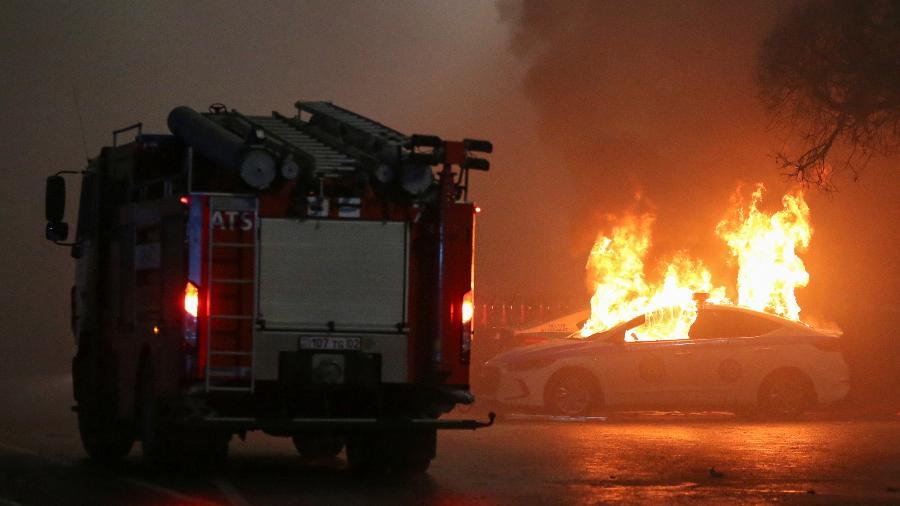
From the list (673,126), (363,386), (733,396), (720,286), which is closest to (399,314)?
(363,386)

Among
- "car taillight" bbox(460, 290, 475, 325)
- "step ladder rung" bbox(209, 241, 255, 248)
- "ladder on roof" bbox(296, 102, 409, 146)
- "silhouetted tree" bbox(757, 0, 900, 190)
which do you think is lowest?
"car taillight" bbox(460, 290, 475, 325)

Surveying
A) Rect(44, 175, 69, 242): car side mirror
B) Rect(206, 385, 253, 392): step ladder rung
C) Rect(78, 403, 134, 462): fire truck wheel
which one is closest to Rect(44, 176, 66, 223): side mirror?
Rect(44, 175, 69, 242): car side mirror

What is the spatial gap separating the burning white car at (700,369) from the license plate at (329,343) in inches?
308

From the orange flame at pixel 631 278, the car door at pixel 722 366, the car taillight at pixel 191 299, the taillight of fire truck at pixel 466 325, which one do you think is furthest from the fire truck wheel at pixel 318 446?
the orange flame at pixel 631 278

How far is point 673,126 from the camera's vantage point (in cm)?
2722

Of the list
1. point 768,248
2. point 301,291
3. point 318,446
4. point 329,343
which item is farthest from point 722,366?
point 301,291

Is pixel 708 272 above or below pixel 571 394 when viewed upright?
above

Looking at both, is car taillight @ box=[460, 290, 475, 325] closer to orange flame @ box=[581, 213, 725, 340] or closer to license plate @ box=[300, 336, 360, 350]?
license plate @ box=[300, 336, 360, 350]

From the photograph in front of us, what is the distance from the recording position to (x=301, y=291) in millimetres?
11617

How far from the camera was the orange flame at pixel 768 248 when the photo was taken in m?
23.5

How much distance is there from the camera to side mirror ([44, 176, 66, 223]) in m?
14.2

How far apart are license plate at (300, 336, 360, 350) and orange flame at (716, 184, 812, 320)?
485 inches

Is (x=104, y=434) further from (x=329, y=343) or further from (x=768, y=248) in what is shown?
(x=768, y=248)

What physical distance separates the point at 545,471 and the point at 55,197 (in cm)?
537
